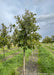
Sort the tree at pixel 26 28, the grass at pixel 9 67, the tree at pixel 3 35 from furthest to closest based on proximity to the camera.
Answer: the tree at pixel 3 35 < the grass at pixel 9 67 < the tree at pixel 26 28

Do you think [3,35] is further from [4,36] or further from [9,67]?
[9,67]

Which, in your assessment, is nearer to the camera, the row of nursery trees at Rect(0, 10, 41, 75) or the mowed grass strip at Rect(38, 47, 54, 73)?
the row of nursery trees at Rect(0, 10, 41, 75)

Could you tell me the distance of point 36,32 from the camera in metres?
8.41

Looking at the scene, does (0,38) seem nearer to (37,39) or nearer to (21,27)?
(21,27)

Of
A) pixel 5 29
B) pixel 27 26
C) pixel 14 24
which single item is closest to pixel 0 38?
pixel 5 29

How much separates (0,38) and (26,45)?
7.49 meters

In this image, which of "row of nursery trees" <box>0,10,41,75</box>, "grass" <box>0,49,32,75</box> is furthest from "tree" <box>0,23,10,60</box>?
"row of nursery trees" <box>0,10,41,75</box>

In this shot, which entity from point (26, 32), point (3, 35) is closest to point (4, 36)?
point (3, 35)

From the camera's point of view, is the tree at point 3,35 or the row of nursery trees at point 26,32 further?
the tree at point 3,35

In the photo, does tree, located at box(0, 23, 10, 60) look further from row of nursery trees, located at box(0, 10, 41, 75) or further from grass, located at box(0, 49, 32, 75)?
row of nursery trees, located at box(0, 10, 41, 75)

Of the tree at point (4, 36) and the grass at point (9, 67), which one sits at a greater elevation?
the tree at point (4, 36)

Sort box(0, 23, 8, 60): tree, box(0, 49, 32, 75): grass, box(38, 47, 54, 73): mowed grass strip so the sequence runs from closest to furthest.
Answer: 1. box(0, 49, 32, 75): grass
2. box(38, 47, 54, 73): mowed grass strip
3. box(0, 23, 8, 60): tree

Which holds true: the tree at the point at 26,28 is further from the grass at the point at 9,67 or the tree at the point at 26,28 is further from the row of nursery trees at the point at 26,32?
the grass at the point at 9,67

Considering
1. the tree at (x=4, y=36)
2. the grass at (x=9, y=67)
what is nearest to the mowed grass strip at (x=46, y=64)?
the grass at (x=9, y=67)
